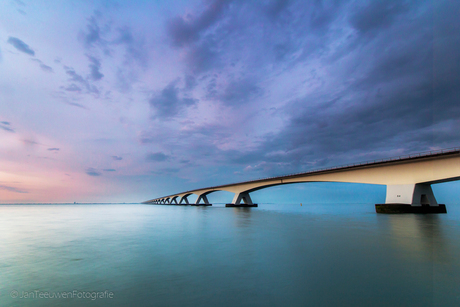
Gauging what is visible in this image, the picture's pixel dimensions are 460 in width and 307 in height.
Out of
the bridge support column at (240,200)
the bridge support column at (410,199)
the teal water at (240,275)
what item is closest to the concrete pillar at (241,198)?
the bridge support column at (240,200)

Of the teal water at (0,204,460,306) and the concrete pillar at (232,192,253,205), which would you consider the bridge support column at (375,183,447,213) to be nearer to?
the teal water at (0,204,460,306)

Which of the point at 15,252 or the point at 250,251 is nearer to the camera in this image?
the point at 250,251

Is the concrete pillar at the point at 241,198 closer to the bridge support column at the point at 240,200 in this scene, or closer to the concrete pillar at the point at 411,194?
the bridge support column at the point at 240,200

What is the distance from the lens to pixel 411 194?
1396 inches

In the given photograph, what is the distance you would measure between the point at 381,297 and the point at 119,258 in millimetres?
10510

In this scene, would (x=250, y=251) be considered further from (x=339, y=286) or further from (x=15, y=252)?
(x=15, y=252)

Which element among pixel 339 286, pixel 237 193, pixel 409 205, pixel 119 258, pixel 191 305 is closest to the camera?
pixel 191 305

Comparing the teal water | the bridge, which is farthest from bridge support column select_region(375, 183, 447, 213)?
the teal water

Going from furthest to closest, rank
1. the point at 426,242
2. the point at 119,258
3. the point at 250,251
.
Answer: the point at 426,242 < the point at 250,251 < the point at 119,258

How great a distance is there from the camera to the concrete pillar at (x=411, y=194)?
35.6 m

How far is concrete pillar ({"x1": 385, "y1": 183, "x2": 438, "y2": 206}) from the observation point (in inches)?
1401

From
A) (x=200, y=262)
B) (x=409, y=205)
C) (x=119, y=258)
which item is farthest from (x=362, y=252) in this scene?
(x=409, y=205)

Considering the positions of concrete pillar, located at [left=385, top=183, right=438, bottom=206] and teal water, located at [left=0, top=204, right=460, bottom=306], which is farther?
concrete pillar, located at [left=385, top=183, right=438, bottom=206]

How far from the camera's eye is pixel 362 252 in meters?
10.9
